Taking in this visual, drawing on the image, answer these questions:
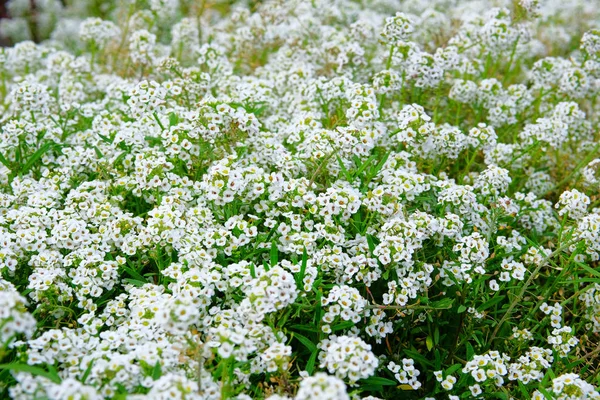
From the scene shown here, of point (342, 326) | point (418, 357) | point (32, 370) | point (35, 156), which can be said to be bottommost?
point (418, 357)

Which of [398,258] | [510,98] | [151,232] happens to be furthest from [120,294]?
[510,98]

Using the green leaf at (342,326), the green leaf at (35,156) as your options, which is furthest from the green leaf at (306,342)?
the green leaf at (35,156)

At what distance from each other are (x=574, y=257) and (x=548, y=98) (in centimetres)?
280

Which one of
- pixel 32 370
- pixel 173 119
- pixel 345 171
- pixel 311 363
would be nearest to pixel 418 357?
pixel 311 363

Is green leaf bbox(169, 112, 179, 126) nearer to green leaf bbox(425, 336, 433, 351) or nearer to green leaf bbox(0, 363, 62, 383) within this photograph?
green leaf bbox(0, 363, 62, 383)

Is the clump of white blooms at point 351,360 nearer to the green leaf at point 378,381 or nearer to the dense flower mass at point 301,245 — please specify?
the dense flower mass at point 301,245

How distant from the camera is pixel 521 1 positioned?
231 inches

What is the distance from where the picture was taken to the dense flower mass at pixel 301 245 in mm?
3395

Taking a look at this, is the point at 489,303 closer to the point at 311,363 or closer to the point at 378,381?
the point at 378,381

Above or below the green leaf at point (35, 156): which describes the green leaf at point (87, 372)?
below

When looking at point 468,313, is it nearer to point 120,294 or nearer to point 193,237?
point 193,237

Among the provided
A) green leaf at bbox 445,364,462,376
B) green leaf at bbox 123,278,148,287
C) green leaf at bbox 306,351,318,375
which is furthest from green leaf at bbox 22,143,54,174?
green leaf at bbox 445,364,462,376

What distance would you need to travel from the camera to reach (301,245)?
4.06 meters

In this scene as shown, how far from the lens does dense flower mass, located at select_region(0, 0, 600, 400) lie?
11.1 ft
